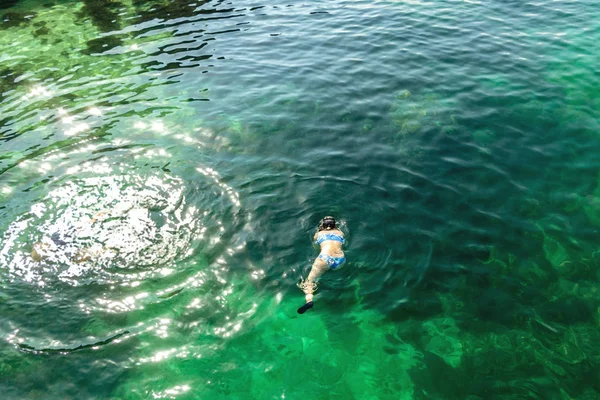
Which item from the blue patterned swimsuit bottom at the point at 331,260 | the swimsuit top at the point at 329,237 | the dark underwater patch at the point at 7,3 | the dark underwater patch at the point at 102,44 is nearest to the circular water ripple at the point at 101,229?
the swimsuit top at the point at 329,237

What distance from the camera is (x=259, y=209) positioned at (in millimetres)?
13039

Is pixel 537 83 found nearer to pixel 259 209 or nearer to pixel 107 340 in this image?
pixel 259 209

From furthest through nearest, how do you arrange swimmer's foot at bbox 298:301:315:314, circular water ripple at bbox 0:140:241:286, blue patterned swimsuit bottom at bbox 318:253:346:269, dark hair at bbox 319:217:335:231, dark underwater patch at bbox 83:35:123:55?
dark underwater patch at bbox 83:35:123:55
dark hair at bbox 319:217:335:231
circular water ripple at bbox 0:140:241:286
blue patterned swimsuit bottom at bbox 318:253:346:269
swimmer's foot at bbox 298:301:315:314

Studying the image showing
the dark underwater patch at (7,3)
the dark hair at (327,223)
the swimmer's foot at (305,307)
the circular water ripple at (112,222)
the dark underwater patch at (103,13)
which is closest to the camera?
the swimmer's foot at (305,307)

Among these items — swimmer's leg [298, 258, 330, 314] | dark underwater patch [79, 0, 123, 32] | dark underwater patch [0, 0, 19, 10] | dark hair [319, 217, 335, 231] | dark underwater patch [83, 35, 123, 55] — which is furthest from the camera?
dark underwater patch [0, 0, 19, 10]

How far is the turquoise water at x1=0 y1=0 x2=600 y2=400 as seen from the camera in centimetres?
934

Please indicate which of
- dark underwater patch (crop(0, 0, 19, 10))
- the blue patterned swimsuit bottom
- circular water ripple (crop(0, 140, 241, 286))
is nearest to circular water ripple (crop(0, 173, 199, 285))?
circular water ripple (crop(0, 140, 241, 286))

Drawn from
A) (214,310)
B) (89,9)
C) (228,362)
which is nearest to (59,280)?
(214,310)

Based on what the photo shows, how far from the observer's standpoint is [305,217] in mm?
12742

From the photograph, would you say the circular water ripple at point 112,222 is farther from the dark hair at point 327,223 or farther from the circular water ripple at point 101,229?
the dark hair at point 327,223

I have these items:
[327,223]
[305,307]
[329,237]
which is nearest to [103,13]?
[327,223]

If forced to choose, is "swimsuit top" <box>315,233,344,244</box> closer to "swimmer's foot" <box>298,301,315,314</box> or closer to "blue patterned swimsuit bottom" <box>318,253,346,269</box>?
"blue patterned swimsuit bottom" <box>318,253,346,269</box>

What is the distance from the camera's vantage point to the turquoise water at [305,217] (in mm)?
9336

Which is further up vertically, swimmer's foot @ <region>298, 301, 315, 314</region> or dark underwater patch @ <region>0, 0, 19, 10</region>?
dark underwater patch @ <region>0, 0, 19, 10</region>
